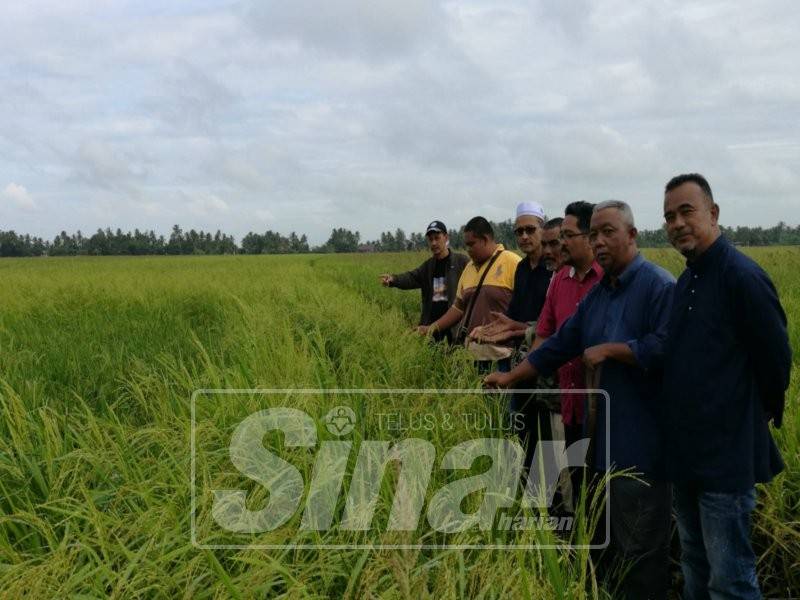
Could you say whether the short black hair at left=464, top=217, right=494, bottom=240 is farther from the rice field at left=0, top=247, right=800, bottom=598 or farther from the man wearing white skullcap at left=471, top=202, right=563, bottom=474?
the rice field at left=0, top=247, right=800, bottom=598

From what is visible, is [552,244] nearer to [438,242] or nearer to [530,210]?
[530,210]

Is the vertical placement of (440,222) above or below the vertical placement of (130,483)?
above

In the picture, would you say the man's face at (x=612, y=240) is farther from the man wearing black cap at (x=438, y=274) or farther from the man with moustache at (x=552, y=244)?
the man wearing black cap at (x=438, y=274)

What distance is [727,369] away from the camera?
2131mm

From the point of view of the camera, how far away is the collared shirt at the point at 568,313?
117 inches

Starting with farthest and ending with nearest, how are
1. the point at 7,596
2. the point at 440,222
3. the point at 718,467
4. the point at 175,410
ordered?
1. the point at 440,222
2. the point at 175,410
3. the point at 718,467
4. the point at 7,596

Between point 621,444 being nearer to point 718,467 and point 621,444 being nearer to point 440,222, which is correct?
point 718,467

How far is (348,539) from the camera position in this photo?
6.44 feet

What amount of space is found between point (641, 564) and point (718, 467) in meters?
0.55

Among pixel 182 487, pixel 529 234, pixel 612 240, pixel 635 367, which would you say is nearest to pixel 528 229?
pixel 529 234

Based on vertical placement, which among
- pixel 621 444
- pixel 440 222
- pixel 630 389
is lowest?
pixel 621 444

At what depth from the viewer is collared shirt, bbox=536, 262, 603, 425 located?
2.96 meters

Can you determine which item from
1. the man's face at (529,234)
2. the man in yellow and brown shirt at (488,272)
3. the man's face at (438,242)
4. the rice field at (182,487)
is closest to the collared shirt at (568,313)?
the rice field at (182,487)

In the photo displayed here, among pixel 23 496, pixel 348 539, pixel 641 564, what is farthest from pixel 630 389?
pixel 23 496
